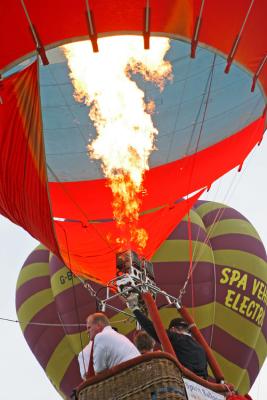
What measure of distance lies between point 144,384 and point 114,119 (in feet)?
13.5

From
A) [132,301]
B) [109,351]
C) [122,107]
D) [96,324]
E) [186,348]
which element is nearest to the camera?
[109,351]

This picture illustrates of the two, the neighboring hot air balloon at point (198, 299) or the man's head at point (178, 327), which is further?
the neighboring hot air balloon at point (198, 299)

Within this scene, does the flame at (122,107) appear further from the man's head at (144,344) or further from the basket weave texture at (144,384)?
the basket weave texture at (144,384)

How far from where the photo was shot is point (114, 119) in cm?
734

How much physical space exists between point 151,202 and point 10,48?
2.79 m

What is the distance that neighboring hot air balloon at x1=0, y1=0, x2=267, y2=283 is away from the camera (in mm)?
5816

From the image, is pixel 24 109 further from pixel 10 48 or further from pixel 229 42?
pixel 229 42

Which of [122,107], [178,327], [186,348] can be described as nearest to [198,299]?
[122,107]

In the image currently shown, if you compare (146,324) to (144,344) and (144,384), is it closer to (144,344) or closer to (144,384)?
(144,344)

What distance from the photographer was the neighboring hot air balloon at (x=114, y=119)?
5.82 metres

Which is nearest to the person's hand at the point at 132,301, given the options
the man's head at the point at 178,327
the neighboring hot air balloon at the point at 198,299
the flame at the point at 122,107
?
the man's head at the point at 178,327

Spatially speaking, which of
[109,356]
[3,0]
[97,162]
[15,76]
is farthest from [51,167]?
[109,356]

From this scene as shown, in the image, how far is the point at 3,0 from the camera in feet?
18.3

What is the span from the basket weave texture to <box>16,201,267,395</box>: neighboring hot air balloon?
18.2 ft
